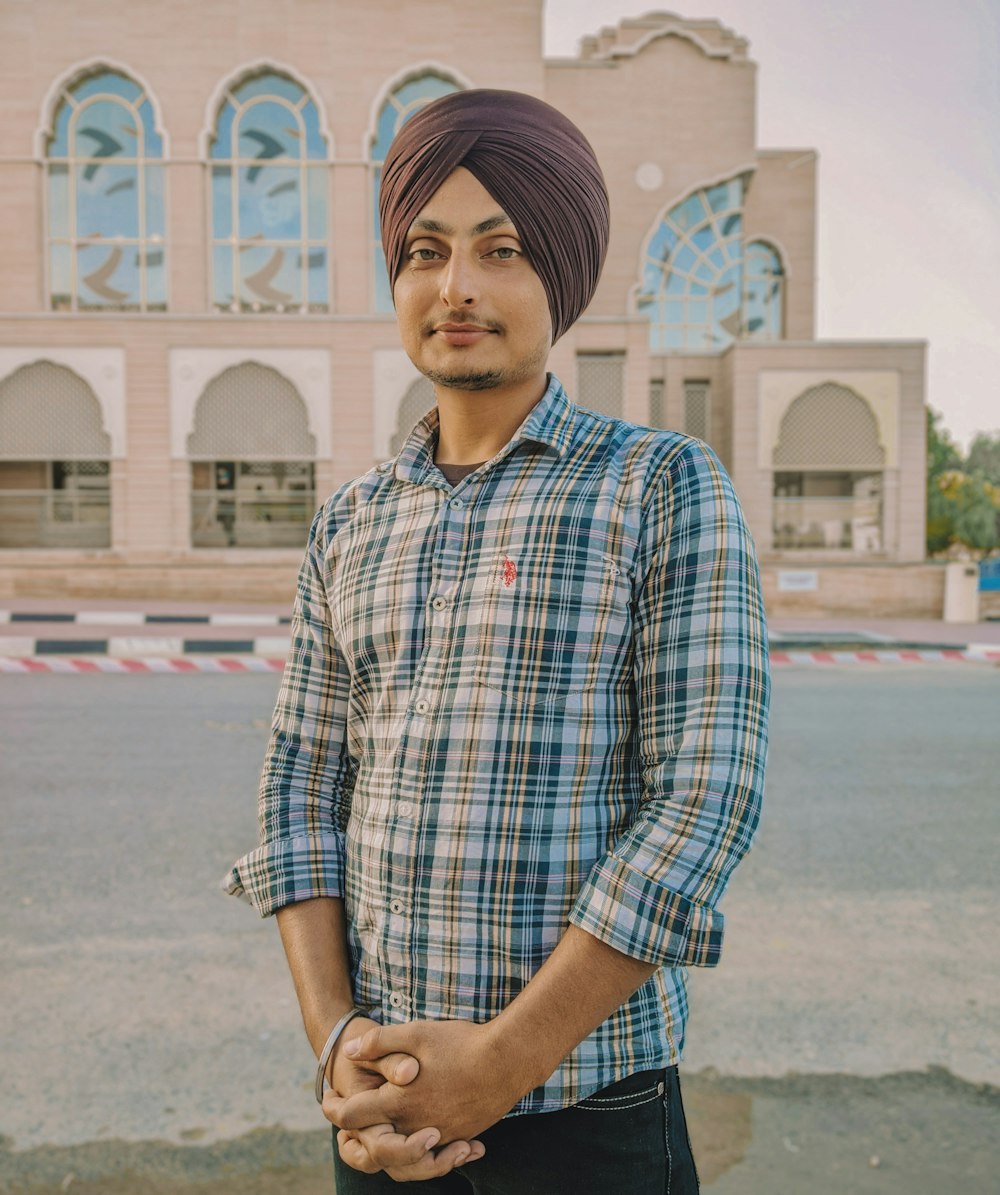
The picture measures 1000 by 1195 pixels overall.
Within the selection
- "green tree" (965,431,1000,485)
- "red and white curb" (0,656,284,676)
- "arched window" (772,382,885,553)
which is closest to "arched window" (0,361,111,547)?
"red and white curb" (0,656,284,676)

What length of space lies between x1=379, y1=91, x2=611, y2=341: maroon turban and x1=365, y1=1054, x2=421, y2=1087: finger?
905 mm

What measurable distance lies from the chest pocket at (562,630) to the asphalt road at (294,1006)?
1549 millimetres

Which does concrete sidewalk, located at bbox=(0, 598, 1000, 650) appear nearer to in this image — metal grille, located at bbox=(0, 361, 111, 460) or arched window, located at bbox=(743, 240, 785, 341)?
metal grille, located at bbox=(0, 361, 111, 460)

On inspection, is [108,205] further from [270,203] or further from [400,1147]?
[400,1147]

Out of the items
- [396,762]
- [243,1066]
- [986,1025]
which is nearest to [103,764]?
[243,1066]

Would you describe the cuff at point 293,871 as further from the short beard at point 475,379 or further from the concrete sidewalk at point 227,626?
the concrete sidewalk at point 227,626

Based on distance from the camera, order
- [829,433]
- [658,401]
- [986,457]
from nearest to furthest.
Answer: [829,433] < [658,401] < [986,457]

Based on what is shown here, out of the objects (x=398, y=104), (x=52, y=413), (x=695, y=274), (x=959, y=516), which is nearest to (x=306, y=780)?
(x=52, y=413)

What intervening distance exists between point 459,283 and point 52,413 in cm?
2356

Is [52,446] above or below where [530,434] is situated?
above

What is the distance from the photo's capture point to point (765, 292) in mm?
29828

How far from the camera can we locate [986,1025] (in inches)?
113

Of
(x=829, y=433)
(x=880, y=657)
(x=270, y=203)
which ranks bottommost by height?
(x=880, y=657)

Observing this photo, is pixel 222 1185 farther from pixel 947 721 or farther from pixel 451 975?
pixel 947 721
